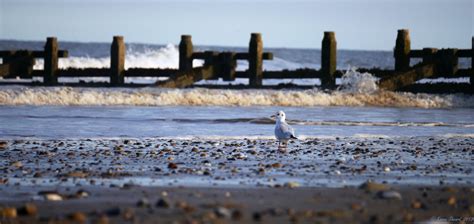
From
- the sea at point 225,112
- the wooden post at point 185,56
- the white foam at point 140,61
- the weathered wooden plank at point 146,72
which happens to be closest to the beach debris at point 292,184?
the sea at point 225,112

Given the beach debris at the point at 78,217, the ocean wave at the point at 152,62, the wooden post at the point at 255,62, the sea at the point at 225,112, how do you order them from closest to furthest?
the beach debris at the point at 78,217, the sea at the point at 225,112, the wooden post at the point at 255,62, the ocean wave at the point at 152,62

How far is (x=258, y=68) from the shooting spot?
21.3 metres

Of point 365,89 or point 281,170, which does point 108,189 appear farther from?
point 365,89

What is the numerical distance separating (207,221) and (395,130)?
363 inches

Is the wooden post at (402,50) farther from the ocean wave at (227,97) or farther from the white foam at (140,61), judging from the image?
the white foam at (140,61)

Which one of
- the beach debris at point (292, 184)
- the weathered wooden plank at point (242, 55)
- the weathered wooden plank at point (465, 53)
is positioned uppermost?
the weathered wooden plank at point (465, 53)

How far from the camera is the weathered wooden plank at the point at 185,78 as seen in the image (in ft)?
69.0

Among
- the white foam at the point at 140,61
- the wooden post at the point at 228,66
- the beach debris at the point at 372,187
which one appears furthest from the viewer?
the white foam at the point at 140,61

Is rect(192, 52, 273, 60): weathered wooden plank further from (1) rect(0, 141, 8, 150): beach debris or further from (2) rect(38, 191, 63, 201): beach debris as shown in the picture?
(2) rect(38, 191, 63, 201): beach debris

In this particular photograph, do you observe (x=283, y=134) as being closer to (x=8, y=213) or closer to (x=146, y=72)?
(x=8, y=213)

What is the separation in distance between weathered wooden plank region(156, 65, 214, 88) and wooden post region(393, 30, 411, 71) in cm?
411

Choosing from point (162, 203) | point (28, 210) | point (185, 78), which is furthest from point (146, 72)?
point (28, 210)

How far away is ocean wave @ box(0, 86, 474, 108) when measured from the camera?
784 inches

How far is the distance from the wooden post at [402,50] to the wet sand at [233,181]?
8709 millimetres
